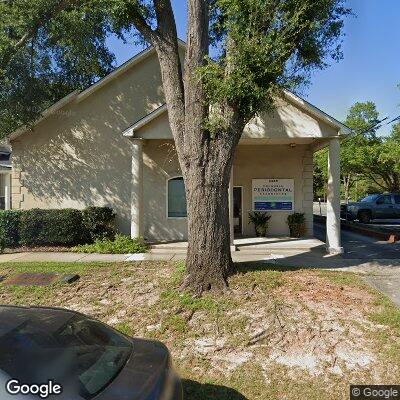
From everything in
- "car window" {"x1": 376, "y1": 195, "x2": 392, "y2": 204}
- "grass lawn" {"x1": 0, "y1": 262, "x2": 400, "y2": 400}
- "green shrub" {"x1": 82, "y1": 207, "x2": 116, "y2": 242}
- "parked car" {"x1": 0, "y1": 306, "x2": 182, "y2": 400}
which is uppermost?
"car window" {"x1": 376, "y1": 195, "x2": 392, "y2": 204}

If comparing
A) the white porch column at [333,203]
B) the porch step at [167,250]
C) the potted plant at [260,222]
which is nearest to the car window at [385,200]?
the potted plant at [260,222]

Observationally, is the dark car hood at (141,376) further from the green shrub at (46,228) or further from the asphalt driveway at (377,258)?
the green shrub at (46,228)

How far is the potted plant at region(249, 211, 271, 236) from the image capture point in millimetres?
14758

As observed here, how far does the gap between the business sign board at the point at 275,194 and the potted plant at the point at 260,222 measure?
→ 1.33 feet

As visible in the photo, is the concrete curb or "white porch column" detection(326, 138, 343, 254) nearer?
"white porch column" detection(326, 138, 343, 254)

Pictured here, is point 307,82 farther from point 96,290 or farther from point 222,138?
point 96,290

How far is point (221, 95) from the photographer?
7156 mm

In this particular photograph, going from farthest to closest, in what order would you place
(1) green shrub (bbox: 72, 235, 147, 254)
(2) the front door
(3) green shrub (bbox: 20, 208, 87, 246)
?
1. (2) the front door
2. (3) green shrub (bbox: 20, 208, 87, 246)
3. (1) green shrub (bbox: 72, 235, 147, 254)

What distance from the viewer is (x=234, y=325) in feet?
19.2

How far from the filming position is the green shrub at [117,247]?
11.7 meters

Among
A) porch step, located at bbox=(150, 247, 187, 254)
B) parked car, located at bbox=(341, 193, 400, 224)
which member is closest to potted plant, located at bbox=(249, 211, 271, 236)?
porch step, located at bbox=(150, 247, 187, 254)

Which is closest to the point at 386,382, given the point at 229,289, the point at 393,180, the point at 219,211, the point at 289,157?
the point at 229,289

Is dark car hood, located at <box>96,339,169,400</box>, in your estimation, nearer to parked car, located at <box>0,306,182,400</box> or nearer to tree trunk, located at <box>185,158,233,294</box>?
parked car, located at <box>0,306,182,400</box>

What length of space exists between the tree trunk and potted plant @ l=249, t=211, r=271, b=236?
7.59m
